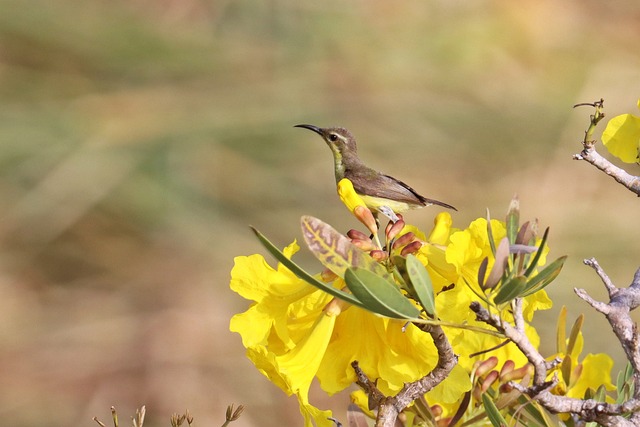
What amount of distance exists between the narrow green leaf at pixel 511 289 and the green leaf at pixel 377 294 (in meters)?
0.04

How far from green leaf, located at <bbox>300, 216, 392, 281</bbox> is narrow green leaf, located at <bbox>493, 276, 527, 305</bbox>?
0.05 metres

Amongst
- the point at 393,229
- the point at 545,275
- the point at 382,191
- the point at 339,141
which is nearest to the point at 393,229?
the point at 393,229

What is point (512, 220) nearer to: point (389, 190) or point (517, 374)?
point (517, 374)

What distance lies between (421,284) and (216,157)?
252 cm

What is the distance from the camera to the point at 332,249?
0.37 m

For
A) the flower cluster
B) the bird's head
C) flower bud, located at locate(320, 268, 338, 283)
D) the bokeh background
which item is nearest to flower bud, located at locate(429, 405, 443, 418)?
the flower cluster

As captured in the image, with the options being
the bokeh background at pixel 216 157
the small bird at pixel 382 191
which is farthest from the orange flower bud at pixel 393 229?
the bokeh background at pixel 216 157

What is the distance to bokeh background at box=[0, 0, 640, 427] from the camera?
2.47 m

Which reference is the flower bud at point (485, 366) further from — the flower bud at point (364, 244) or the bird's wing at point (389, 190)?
the bird's wing at point (389, 190)

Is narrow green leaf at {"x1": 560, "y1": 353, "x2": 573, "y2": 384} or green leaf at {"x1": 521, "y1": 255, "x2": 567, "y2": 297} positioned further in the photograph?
narrow green leaf at {"x1": 560, "y1": 353, "x2": 573, "y2": 384}

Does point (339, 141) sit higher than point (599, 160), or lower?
lower

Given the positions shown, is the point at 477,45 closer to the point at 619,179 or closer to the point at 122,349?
the point at 122,349

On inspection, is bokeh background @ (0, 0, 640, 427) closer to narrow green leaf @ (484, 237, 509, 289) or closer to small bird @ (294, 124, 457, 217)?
small bird @ (294, 124, 457, 217)

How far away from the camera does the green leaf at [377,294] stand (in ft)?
1.14
